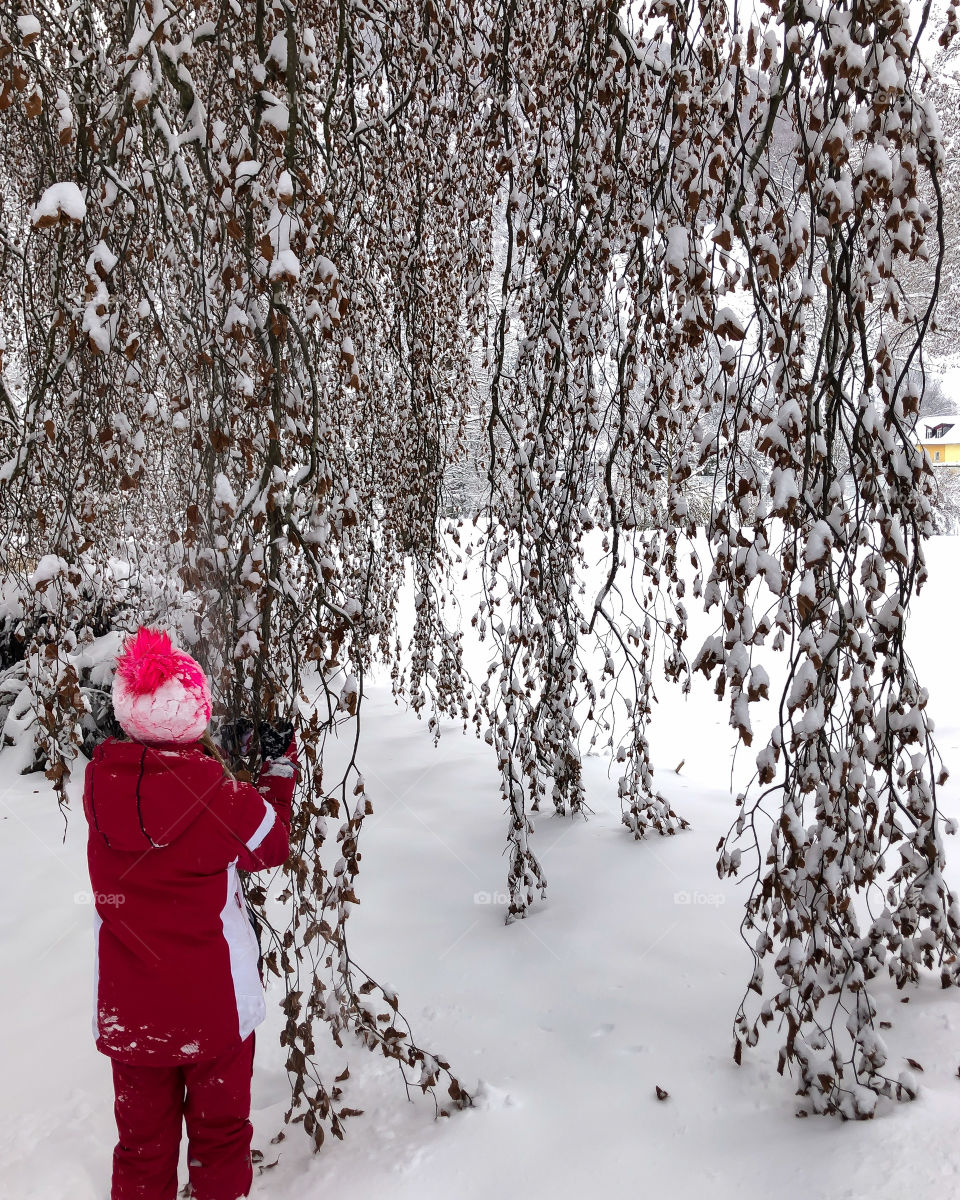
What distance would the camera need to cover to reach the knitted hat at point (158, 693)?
5.57ft

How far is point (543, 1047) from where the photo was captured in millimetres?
2275

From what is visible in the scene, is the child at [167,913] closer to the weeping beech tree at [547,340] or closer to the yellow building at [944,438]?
the weeping beech tree at [547,340]

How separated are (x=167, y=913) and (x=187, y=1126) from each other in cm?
45

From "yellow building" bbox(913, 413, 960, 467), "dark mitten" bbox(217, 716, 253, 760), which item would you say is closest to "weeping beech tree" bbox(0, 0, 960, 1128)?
"dark mitten" bbox(217, 716, 253, 760)

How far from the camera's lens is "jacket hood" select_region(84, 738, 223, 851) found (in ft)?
5.50

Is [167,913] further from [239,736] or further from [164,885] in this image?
[239,736]

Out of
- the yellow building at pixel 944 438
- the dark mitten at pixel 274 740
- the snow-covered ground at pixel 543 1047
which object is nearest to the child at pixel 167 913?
the dark mitten at pixel 274 740

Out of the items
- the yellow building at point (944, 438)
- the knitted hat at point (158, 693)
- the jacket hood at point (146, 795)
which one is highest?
the yellow building at point (944, 438)

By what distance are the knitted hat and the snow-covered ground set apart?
1068mm

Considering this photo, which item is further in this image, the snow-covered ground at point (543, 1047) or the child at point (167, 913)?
the snow-covered ground at point (543, 1047)

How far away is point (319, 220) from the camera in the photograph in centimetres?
158

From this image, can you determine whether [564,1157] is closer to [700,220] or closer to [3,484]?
[3,484]

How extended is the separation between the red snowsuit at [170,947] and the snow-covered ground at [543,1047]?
310 millimetres

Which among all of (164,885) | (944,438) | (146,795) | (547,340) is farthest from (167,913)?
(944,438)
